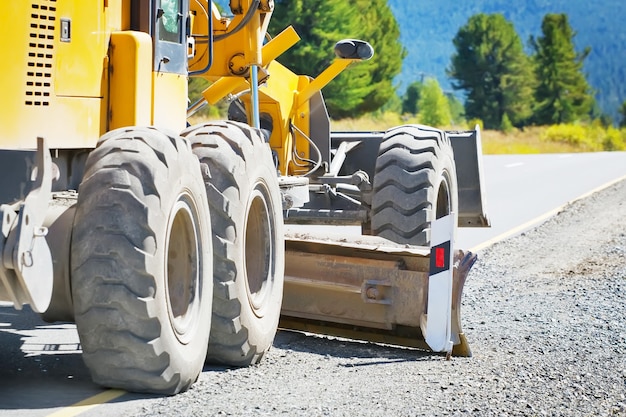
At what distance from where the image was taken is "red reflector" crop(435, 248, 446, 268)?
26.5ft

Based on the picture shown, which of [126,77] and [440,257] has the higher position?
[126,77]

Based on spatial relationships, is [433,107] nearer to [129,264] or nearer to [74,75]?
[74,75]

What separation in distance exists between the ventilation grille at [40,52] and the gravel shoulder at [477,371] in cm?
163

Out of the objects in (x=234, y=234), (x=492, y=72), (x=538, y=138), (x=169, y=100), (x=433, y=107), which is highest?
(x=492, y=72)

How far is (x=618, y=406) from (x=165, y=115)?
3083 millimetres

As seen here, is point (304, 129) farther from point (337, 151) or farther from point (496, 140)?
point (496, 140)

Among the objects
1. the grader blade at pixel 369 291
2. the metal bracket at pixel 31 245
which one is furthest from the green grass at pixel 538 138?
the metal bracket at pixel 31 245

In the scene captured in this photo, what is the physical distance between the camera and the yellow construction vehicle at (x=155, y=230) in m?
6.18

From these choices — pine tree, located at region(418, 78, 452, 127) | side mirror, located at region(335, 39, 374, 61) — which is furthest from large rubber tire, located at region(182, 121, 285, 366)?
pine tree, located at region(418, 78, 452, 127)

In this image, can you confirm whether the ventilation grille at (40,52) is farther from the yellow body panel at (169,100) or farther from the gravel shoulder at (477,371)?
the gravel shoulder at (477,371)

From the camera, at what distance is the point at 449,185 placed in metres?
11.7

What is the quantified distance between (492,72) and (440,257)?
109350 millimetres

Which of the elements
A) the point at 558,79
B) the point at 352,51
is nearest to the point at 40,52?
the point at 352,51

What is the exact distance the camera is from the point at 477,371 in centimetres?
734
